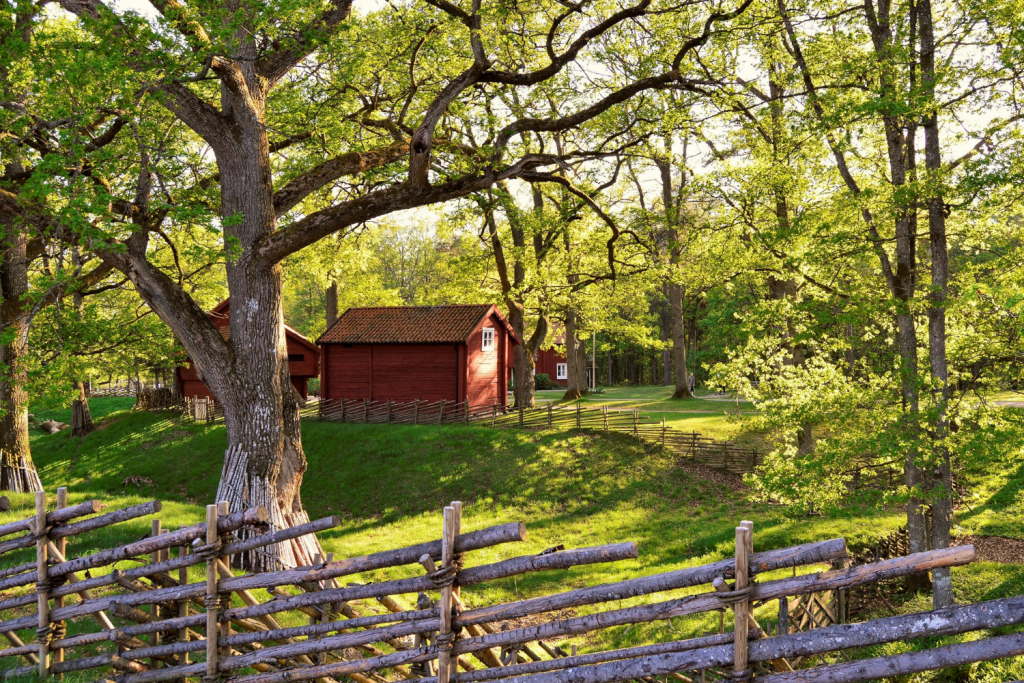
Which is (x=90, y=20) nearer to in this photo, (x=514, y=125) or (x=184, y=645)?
(x=514, y=125)

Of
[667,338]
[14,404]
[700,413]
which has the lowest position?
[700,413]

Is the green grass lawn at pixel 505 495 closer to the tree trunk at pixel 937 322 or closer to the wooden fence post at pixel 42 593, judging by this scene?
the tree trunk at pixel 937 322

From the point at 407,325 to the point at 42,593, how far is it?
2499 centimetres

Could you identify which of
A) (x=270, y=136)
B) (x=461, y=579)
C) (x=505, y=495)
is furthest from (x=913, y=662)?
(x=505, y=495)

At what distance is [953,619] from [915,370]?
30.0 feet

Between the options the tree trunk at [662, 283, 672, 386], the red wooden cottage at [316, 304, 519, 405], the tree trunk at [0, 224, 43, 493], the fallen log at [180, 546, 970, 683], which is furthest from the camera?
the tree trunk at [662, 283, 672, 386]

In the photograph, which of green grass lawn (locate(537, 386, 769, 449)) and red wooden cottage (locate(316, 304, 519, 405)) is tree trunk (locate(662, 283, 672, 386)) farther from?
red wooden cottage (locate(316, 304, 519, 405))

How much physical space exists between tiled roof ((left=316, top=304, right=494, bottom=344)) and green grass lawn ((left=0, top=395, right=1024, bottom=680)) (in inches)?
183

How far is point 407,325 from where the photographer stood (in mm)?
31297

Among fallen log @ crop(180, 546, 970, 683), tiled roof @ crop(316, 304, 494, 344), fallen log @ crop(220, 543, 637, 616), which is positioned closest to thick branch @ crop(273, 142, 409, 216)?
fallen log @ crop(220, 543, 637, 616)

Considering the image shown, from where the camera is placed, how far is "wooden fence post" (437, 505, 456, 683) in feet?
16.2

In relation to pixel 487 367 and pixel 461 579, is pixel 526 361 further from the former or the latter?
pixel 461 579

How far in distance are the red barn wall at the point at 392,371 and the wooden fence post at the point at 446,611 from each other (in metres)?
24.7

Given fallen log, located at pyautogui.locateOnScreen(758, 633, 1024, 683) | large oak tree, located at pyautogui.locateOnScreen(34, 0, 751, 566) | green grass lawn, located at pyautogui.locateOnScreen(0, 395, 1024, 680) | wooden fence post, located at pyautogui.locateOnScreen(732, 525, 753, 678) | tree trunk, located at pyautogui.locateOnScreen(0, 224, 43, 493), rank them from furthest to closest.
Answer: tree trunk, located at pyautogui.locateOnScreen(0, 224, 43, 493) → green grass lawn, located at pyautogui.locateOnScreen(0, 395, 1024, 680) → large oak tree, located at pyautogui.locateOnScreen(34, 0, 751, 566) → wooden fence post, located at pyautogui.locateOnScreen(732, 525, 753, 678) → fallen log, located at pyautogui.locateOnScreen(758, 633, 1024, 683)
